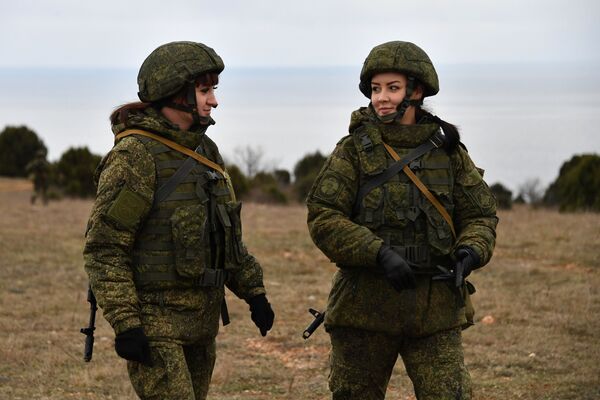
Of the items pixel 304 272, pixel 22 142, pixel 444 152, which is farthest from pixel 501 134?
pixel 444 152

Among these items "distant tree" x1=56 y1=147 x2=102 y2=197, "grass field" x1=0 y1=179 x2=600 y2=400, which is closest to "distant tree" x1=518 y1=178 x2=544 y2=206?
"distant tree" x1=56 y1=147 x2=102 y2=197

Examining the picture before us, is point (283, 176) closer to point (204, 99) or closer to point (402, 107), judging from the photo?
point (402, 107)

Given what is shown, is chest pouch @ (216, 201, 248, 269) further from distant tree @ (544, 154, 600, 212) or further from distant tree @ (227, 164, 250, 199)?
distant tree @ (227, 164, 250, 199)

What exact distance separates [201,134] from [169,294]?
28.5 inches

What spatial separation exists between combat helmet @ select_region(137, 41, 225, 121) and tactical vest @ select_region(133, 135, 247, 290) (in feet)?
0.76

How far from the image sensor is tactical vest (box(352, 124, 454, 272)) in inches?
185

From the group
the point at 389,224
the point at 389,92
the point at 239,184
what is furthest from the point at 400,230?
the point at 239,184

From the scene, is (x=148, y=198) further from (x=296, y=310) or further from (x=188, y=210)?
(x=296, y=310)

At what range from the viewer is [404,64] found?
478cm

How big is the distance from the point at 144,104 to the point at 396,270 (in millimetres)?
1348

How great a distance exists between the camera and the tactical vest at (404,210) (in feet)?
15.5

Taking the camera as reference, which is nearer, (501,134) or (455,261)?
(455,261)

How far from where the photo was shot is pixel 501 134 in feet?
338

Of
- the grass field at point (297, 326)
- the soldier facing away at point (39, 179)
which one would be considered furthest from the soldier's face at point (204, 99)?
the soldier facing away at point (39, 179)
